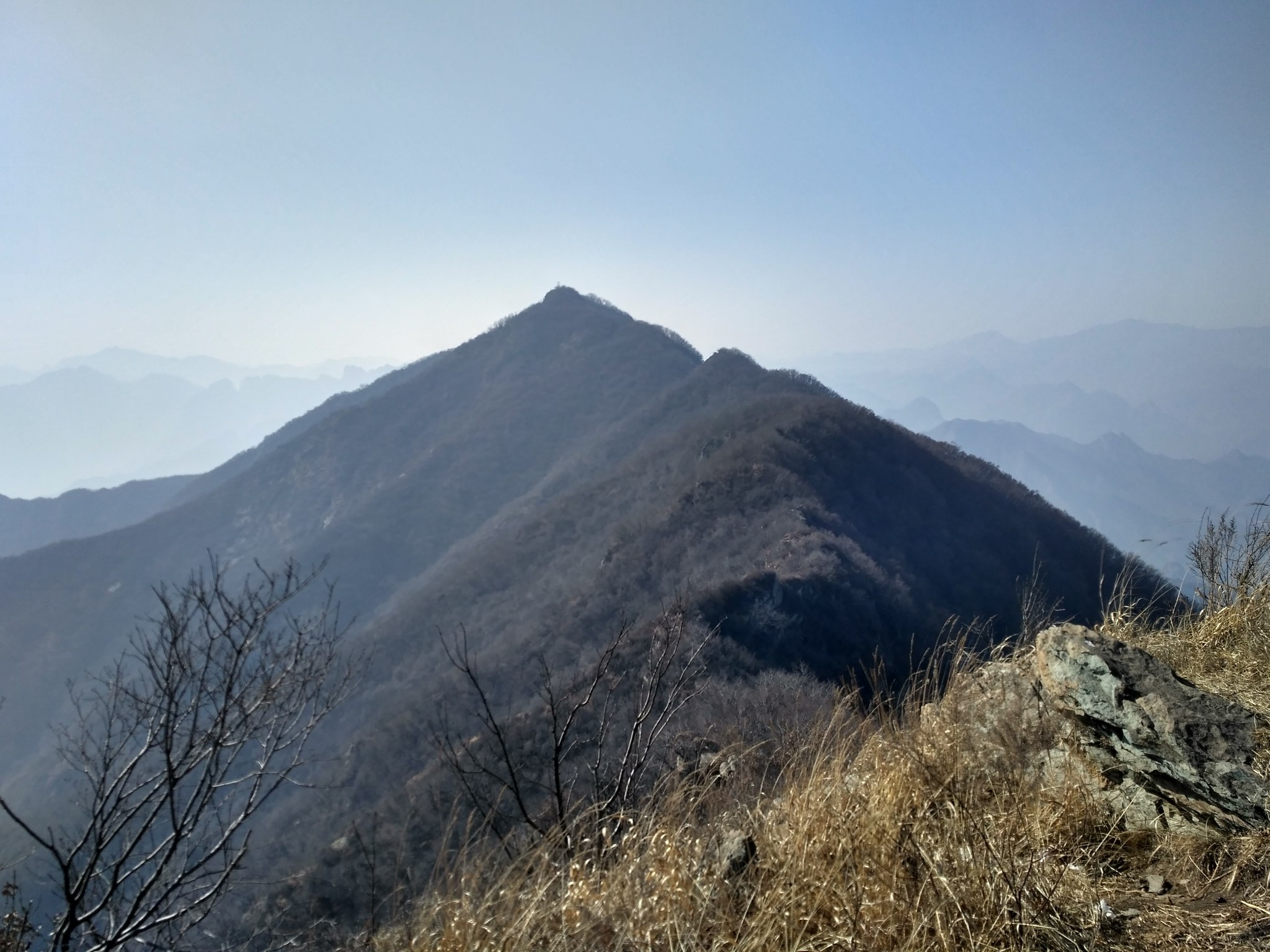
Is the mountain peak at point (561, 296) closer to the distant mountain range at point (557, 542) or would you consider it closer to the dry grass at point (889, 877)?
the distant mountain range at point (557, 542)

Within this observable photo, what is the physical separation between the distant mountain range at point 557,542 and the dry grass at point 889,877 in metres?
0.71

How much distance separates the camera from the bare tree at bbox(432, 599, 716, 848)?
414cm

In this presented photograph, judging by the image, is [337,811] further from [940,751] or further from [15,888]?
[940,751]

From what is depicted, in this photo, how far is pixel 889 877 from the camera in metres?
2.22

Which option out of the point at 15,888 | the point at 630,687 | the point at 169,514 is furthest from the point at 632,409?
the point at 15,888

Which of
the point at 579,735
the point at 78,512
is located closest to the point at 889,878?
the point at 579,735

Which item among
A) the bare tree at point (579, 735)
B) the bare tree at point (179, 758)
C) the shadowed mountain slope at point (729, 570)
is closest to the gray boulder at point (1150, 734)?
the bare tree at point (579, 735)

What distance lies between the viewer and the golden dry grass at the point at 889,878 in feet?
6.77

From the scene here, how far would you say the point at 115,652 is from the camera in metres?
71.8

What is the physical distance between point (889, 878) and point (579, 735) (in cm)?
2117

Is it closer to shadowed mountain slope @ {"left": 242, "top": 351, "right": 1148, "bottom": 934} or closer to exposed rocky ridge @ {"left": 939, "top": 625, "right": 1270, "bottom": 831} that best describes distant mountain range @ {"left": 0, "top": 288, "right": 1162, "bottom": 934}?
shadowed mountain slope @ {"left": 242, "top": 351, "right": 1148, "bottom": 934}

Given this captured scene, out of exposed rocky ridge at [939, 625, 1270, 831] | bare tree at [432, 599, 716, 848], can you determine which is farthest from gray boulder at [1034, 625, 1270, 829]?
bare tree at [432, 599, 716, 848]

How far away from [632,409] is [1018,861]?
90.4 m

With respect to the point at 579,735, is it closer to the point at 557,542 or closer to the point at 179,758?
the point at 179,758
